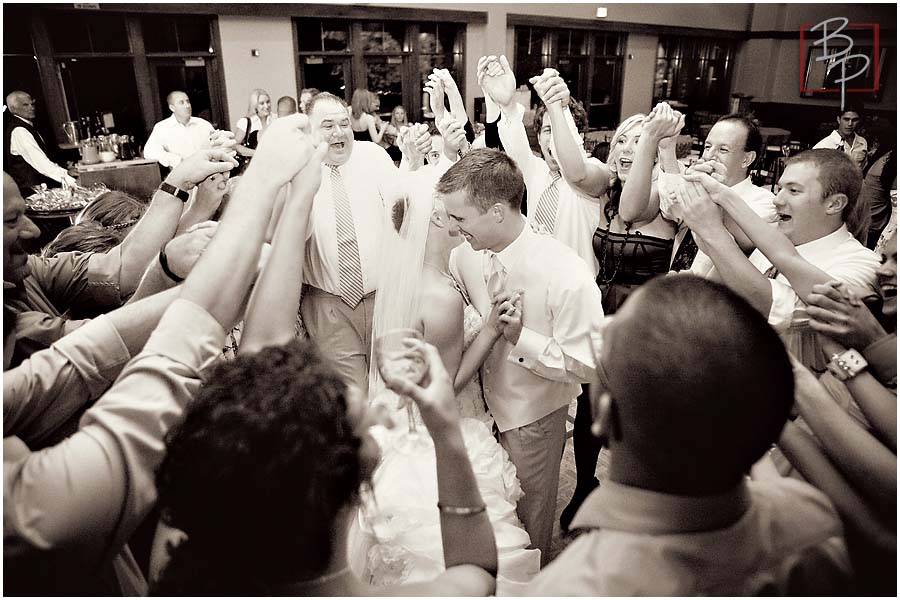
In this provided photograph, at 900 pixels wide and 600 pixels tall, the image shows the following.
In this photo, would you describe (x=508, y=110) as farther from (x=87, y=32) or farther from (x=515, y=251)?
(x=87, y=32)

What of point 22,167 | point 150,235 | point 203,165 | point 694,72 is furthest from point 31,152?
point 694,72

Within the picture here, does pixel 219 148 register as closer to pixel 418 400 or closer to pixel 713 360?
pixel 418 400

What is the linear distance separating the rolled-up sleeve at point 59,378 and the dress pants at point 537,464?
1193mm

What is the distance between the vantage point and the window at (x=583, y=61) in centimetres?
1068

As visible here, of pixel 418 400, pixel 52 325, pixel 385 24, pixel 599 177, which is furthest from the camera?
pixel 385 24

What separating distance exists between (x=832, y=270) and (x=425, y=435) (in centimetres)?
124

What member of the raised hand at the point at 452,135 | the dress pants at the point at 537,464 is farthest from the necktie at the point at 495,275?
the raised hand at the point at 452,135

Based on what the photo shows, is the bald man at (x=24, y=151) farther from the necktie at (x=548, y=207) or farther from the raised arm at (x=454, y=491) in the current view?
the raised arm at (x=454, y=491)

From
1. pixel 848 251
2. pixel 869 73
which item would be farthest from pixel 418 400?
pixel 869 73

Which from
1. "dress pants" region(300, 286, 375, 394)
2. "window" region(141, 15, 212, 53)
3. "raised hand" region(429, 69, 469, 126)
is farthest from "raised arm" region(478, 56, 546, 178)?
"window" region(141, 15, 212, 53)

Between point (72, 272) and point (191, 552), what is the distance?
117 centimetres

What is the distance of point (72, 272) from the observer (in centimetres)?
155

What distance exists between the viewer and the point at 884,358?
1.11 meters

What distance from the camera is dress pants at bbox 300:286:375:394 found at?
232 cm
